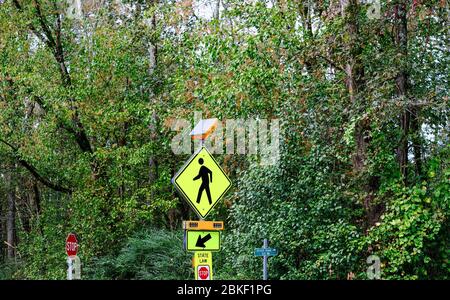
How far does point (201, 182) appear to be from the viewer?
40.5ft

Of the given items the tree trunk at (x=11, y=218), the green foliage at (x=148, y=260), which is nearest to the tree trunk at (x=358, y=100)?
the green foliage at (x=148, y=260)

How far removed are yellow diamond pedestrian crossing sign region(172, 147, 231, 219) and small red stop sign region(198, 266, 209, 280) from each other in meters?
0.87

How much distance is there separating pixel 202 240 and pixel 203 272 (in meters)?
0.54

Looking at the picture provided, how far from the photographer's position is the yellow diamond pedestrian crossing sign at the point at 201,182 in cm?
1219

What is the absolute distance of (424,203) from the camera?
15.1 meters

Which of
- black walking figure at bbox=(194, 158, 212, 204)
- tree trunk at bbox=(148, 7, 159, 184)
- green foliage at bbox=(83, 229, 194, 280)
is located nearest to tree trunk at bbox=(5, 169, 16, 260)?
tree trunk at bbox=(148, 7, 159, 184)

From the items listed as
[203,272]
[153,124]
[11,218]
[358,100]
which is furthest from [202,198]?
[11,218]

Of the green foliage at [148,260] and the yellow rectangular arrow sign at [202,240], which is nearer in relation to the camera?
the yellow rectangular arrow sign at [202,240]

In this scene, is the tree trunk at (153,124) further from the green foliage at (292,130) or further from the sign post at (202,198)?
the sign post at (202,198)

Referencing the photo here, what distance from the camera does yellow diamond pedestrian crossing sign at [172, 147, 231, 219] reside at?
12.2m

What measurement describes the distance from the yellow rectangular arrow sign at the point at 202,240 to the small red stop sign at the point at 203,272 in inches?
12.6

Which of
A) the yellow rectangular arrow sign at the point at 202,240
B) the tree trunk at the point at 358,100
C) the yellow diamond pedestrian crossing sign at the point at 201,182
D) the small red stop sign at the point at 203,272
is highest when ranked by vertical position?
the tree trunk at the point at 358,100

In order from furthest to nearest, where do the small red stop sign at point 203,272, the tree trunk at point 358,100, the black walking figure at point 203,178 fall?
the tree trunk at point 358,100, the black walking figure at point 203,178, the small red stop sign at point 203,272
